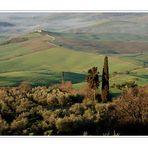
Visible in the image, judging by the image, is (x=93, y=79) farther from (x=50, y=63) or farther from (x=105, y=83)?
(x=50, y=63)

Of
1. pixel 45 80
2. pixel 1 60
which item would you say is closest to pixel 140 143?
pixel 45 80

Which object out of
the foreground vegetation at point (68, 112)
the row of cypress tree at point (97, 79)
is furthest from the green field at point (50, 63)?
the foreground vegetation at point (68, 112)

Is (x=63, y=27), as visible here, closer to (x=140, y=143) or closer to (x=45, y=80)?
(x=45, y=80)

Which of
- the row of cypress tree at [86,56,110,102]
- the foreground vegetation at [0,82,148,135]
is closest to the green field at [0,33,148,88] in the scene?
the row of cypress tree at [86,56,110,102]

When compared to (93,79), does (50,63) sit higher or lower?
higher

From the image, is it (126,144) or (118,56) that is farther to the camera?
(118,56)

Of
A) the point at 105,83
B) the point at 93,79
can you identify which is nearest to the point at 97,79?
the point at 93,79
